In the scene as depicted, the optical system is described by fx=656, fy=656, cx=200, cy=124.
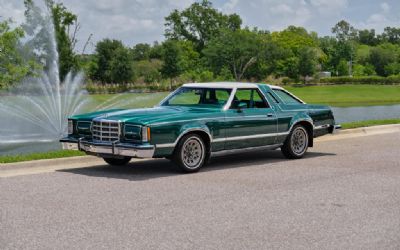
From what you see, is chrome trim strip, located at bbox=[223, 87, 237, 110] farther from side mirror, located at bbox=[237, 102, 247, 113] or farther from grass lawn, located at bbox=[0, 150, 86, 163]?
grass lawn, located at bbox=[0, 150, 86, 163]

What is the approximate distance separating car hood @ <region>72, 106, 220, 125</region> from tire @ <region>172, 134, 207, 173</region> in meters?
0.39

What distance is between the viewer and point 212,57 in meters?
104

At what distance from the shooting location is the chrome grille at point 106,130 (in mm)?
10812

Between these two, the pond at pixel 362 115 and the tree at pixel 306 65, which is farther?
the tree at pixel 306 65

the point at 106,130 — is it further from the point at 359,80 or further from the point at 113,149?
the point at 359,80

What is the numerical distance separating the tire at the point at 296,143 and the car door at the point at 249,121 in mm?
541

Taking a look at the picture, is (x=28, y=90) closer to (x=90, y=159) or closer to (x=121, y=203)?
(x=90, y=159)

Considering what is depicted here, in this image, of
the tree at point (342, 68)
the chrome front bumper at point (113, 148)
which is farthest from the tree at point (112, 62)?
the chrome front bumper at point (113, 148)

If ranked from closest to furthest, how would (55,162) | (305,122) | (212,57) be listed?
1. (55,162)
2. (305,122)
3. (212,57)

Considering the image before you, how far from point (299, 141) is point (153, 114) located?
365 cm

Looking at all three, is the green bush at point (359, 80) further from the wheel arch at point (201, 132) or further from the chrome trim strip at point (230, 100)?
the wheel arch at point (201, 132)

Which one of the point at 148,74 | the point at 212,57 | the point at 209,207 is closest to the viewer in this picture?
the point at 209,207

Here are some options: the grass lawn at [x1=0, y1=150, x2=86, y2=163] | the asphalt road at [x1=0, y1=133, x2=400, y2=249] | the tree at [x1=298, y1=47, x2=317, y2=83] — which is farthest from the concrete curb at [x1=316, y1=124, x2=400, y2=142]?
the tree at [x1=298, y1=47, x2=317, y2=83]

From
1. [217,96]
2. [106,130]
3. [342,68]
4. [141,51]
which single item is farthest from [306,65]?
[106,130]
